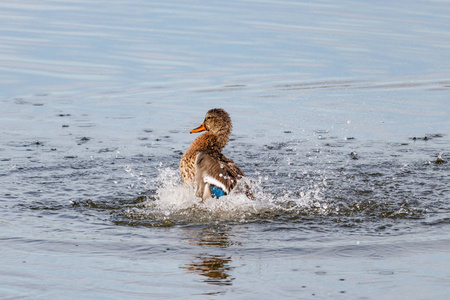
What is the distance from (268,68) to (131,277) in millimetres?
9828

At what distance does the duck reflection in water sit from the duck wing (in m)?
0.98

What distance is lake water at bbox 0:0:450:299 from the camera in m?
5.50

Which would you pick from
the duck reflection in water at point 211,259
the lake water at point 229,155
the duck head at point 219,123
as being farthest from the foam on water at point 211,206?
the duck head at point 219,123

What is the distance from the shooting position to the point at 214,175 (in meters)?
7.93

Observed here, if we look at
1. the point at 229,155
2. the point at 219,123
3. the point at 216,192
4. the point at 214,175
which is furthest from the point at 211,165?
the point at 229,155

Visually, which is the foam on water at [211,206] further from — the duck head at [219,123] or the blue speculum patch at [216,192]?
the duck head at [219,123]

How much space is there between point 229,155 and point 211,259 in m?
3.83

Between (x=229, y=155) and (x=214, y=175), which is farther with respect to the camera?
(x=229, y=155)

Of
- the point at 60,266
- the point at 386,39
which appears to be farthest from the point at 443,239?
the point at 386,39

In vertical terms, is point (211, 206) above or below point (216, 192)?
below

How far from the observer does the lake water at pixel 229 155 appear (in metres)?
5.50

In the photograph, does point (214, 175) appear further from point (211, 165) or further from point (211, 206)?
point (211, 206)

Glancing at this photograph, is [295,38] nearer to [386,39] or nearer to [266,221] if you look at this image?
[386,39]

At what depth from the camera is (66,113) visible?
1160 cm
